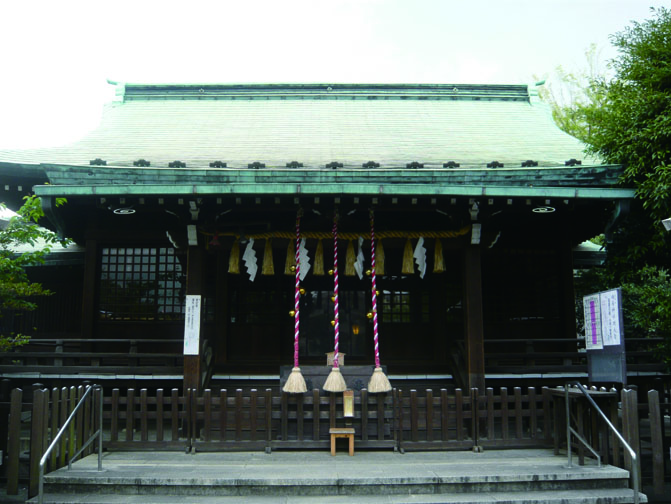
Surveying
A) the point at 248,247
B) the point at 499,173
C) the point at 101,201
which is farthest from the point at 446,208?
the point at 101,201

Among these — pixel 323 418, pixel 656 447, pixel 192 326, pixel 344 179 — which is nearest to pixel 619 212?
pixel 656 447

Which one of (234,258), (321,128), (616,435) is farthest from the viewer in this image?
(321,128)

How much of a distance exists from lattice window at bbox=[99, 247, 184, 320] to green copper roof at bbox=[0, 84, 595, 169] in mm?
2201

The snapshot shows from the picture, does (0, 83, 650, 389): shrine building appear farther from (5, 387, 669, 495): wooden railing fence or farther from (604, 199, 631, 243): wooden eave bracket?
(5, 387, 669, 495): wooden railing fence

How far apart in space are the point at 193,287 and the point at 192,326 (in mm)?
686

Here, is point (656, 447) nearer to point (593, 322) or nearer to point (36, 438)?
point (593, 322)

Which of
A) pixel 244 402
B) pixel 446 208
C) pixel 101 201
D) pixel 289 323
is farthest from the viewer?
pixel 289 323

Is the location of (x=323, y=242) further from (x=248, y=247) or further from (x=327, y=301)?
(x=327, y=301)

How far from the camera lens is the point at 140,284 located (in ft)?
42.7

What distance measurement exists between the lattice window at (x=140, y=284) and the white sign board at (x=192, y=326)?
279cm

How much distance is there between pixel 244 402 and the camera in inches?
362

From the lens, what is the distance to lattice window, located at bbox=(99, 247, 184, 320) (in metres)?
13.0

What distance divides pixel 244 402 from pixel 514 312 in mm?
6822

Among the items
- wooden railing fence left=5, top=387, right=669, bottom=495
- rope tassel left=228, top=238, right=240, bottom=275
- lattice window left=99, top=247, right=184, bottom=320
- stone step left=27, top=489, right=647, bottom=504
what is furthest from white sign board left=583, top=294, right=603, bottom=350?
lattice window left=99, top=247, right=184, bottom=320
